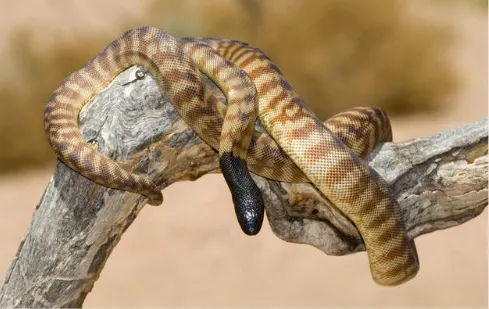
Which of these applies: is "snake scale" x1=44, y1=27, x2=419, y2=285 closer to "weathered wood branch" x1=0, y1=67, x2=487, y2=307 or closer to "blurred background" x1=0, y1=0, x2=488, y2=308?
"weathered wood branch" x1=0, y1=67, x2=487, y2=307

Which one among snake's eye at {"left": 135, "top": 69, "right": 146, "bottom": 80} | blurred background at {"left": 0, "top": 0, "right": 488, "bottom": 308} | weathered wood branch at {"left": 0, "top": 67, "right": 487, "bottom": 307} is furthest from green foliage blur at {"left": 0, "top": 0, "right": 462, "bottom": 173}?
snake's eye at {"left": 135, "top": 69, "right": 146, "bottom": 80}

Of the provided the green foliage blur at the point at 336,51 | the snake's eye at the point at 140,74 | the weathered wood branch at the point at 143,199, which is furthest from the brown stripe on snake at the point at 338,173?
the green foliage blur at the point at 336,51

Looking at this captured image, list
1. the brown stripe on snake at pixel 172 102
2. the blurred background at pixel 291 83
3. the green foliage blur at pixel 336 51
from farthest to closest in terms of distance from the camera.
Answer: the green foliage blur at pixel 336 51
the blurred background at pixel 291 83
the brown stripe on snake at pixel 172 102

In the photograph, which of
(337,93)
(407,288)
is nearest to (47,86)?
(337,93)

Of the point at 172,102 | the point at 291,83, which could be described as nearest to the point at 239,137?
the point at 172,102

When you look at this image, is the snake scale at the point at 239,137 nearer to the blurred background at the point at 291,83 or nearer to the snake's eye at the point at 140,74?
the snake's eye at the point at 140,74

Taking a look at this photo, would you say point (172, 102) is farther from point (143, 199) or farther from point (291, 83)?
point (291, 83)

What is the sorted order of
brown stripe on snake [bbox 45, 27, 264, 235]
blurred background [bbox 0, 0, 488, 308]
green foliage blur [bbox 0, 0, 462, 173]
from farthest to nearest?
green foliage blur [bbox 0, 0, 462, 173], blurred background [bbox 0, 0, 488, 308], brown stripe on snake [bbox 45, 27, 264, 235]
